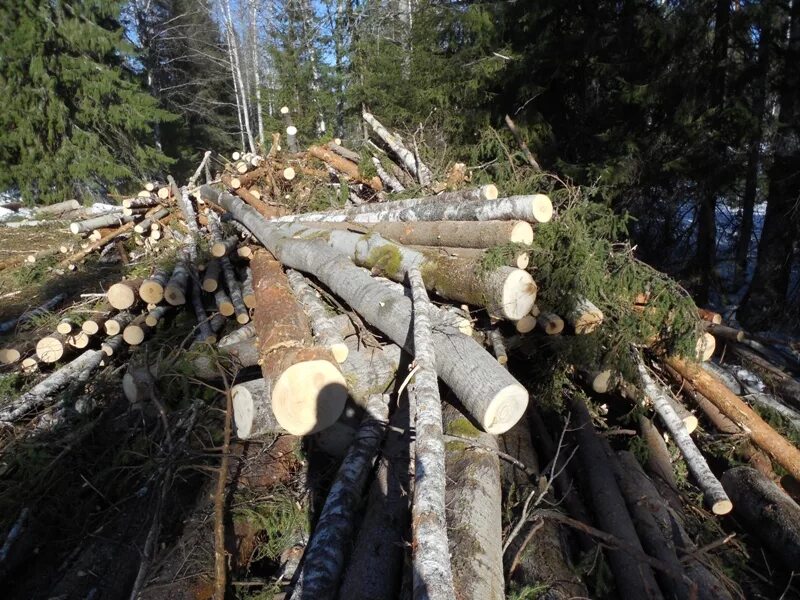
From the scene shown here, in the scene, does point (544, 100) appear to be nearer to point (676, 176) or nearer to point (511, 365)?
point (676, 176)

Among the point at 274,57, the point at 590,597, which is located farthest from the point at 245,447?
the point at 274,57

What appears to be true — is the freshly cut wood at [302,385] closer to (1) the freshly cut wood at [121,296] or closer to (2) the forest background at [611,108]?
(1) the freshly cut wood at [121,296]

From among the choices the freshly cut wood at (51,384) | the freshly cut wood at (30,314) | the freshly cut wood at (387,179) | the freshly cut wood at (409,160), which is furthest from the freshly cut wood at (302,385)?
the freshly cut wood at (387,179)

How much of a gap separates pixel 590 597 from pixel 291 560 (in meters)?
1.82

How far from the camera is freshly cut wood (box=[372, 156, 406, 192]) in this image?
8.30 meters

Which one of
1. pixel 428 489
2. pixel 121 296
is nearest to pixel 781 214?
pixel 428 489

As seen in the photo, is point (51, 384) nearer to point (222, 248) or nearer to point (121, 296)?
point (121, 296)

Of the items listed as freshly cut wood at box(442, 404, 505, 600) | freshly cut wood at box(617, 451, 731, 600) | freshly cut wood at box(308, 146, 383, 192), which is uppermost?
freshly cut wood at box(308, 146, 383, 192)

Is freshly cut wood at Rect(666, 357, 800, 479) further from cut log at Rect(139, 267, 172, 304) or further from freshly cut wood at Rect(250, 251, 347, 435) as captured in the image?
cut log at Rect(139, 267, 172, 304)

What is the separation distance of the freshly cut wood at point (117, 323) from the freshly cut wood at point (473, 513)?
4237 millimetres

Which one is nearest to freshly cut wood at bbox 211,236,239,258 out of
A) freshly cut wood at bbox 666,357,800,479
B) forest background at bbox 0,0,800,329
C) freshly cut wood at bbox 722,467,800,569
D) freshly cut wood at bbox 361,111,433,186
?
freshly cut wood at bbox 361,111,433,186

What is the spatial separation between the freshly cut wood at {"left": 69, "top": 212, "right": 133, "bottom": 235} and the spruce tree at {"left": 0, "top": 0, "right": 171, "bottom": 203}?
616 cm

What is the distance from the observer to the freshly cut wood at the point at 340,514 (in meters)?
2.29

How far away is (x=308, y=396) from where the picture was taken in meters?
2.79
